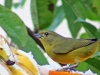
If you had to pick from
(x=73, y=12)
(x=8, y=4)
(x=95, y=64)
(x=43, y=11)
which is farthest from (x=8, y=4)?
(x=95, y=64)

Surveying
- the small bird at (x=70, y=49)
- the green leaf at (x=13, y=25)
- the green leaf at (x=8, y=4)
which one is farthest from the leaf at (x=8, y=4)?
the green leaf at (x=13, y=25)

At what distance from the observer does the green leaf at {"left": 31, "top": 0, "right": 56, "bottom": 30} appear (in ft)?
3.68

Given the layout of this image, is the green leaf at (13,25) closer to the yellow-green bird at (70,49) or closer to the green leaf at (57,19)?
the yellow-green bird at (70,49)

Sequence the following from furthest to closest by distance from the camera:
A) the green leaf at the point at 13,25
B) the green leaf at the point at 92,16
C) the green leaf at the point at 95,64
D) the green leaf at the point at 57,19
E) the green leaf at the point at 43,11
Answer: the green leaf at the point at 57,19
the green leaf at the point at 92,16
the green leaf at the point at 43,11
the green leaf at the point at 95,64
the green leaf at the point at 13,25

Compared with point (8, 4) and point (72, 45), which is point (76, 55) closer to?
point (72, 45)

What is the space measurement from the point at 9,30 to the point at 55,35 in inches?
21.7

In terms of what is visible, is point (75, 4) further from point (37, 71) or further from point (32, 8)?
point (37, 71)

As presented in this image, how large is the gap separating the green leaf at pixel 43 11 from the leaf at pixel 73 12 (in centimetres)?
6

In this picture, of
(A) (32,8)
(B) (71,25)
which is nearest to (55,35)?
(B) (71,25)

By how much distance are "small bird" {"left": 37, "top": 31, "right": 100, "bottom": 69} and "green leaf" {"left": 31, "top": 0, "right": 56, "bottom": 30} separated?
3.0 inches

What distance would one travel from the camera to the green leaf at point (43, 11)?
112cm

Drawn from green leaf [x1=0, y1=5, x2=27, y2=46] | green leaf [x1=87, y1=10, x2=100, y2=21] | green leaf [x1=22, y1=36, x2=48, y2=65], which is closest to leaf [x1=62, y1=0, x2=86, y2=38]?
green leaf [x1=87, y1=10, x2=100, y2=21]

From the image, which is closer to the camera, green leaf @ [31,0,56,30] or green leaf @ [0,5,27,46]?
green leaf @ [0,5,27,46]

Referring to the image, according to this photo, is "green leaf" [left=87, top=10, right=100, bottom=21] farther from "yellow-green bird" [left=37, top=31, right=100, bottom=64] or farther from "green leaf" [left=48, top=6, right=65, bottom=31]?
"green leaf" [left=48, top=6, right=65, bottom=31]
